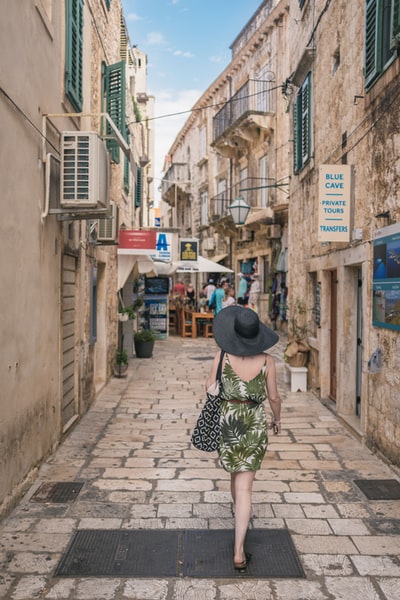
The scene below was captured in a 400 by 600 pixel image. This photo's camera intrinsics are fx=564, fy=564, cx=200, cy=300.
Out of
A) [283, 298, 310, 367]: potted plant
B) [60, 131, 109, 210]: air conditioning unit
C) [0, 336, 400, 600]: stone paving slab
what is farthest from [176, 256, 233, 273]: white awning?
[60, 131, 109, 210]: air conditioning unit

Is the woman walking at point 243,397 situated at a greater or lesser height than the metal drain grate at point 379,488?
greater

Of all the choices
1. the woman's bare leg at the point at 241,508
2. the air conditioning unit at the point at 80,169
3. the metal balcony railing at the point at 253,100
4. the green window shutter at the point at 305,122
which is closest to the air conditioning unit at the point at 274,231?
the metal balcony railing at the point at 253,100

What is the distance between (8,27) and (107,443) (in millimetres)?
4542

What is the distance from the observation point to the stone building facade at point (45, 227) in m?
4.56

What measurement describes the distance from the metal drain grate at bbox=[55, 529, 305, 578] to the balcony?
16621 mm

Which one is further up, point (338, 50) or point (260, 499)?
point (338, 50)

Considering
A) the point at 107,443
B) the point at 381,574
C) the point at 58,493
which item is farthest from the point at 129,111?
the point at 381,574

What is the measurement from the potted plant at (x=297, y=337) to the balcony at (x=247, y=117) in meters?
9.80

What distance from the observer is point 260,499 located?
198 inches

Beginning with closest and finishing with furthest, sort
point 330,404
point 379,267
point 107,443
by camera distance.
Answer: point 379,267 → point 107,443 → point 330,404

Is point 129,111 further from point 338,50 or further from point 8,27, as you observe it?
point 8,27

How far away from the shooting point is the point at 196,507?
482cm

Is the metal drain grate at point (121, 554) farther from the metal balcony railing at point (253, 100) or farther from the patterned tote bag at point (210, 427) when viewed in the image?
the metal balcony railing at point (253, 100)

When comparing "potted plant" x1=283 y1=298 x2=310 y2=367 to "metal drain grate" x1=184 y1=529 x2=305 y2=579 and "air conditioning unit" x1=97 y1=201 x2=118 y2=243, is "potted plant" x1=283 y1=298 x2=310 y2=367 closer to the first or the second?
"air conditioning unit" x1=97 y1=201 x2=118 y2=243
